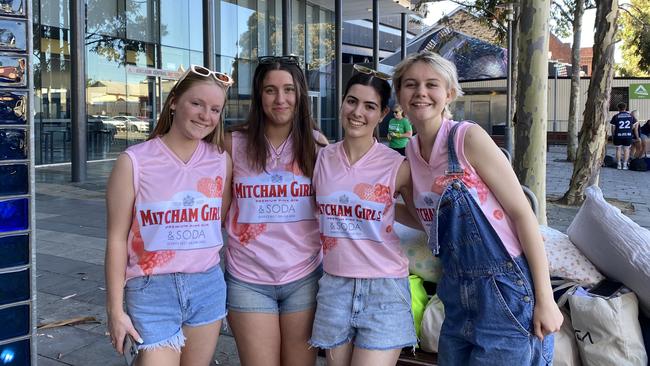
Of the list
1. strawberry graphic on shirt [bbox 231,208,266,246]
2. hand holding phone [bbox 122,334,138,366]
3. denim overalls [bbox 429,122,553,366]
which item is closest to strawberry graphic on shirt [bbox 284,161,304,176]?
strawberry graphic on shirt [bbox 231,208,266,246]

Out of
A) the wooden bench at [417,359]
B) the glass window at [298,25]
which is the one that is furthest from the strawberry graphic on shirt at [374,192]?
the glass window at [298,25]

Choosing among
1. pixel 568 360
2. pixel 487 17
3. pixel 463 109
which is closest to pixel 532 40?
pixel 568 360

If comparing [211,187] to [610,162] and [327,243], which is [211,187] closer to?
[327,243]

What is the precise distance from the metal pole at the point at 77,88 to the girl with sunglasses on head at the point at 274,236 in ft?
37.5

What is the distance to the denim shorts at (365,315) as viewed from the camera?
219 centimetres

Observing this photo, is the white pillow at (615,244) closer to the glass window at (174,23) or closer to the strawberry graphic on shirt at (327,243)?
the strawberry graphic on shirt at (327,243)

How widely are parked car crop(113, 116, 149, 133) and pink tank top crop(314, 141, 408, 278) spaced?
58.5 ft

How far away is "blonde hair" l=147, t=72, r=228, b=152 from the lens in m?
2.20

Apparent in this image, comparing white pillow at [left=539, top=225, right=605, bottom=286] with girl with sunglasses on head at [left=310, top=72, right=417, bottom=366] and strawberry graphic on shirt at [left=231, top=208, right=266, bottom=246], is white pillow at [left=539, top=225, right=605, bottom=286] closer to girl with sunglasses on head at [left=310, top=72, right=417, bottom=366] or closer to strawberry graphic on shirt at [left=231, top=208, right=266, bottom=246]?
girl with sunglasses on head at [left=310, top=72, right=417, bottom=366]

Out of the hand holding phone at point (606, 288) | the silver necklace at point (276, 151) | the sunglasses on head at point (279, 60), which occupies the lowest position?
the hand holding phone at point (606, 288)

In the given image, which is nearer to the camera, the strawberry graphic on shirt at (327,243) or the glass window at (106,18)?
the strawberry graphic on shirt at (327,243)

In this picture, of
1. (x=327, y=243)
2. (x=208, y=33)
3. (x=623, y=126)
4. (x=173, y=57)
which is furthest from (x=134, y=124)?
(x=327, y=243)

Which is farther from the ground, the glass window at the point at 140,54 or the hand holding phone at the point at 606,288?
the glass window at the point at 140,54

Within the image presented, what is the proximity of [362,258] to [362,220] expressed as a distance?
150 mm
